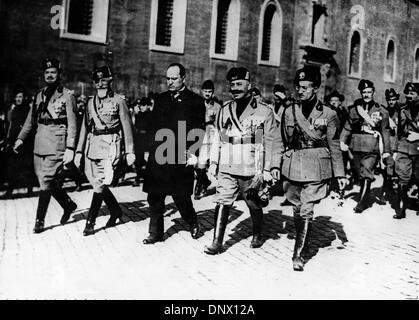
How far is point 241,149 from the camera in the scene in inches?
226

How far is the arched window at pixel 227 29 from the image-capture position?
18.5 metres

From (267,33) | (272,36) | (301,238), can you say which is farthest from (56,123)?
(272,36)

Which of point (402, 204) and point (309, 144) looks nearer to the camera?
point (309, 144)

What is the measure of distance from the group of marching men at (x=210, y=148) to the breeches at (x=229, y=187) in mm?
12

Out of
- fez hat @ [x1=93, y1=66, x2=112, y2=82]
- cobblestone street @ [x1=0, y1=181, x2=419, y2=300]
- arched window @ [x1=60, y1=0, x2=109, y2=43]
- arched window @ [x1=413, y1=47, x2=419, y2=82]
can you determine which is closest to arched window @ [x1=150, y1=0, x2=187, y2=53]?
arched window @ [x1=60, y1=0, x2=109, y2=43]

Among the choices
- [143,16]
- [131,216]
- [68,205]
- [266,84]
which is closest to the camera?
[68,205]

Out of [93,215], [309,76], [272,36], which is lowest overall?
[93,215]

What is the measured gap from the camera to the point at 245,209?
8758 mm

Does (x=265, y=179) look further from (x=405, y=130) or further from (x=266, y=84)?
(x=266, y=84)

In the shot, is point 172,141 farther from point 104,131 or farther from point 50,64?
point 50,64

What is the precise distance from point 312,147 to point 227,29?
1405 cm

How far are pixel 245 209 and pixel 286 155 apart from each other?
3.34 metres

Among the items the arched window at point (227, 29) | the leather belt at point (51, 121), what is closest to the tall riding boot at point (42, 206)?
the leather belt at point (51, 121)

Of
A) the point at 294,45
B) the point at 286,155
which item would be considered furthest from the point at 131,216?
the point at 294,45
